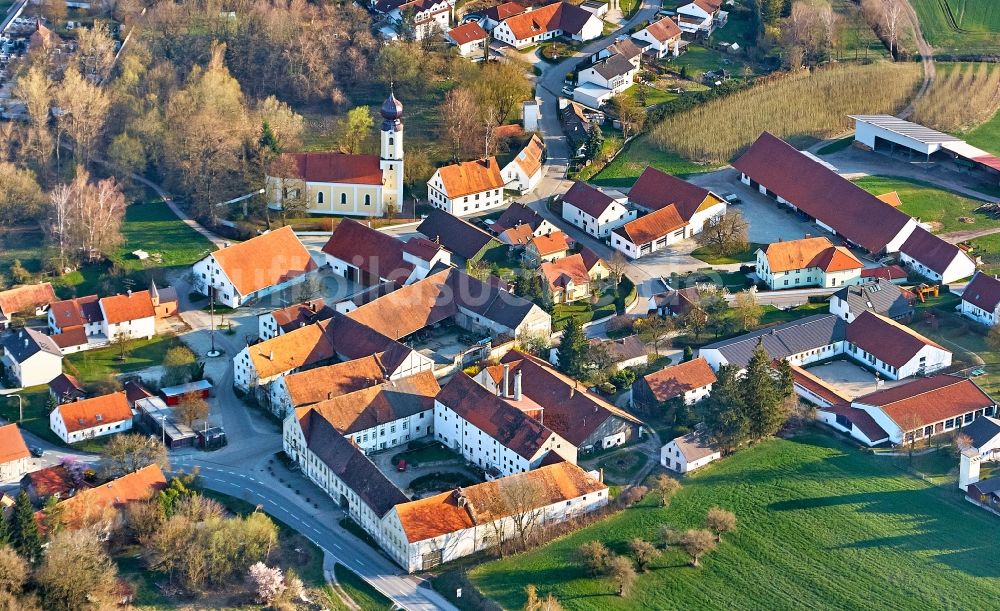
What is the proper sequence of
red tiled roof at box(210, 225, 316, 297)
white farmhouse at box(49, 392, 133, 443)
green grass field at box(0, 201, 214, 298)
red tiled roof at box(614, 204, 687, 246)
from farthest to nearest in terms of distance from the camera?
red tiled roof at box(614, 204, 687, 246)
green grass field at box(0, 201, 214, 298)
red tiled roof at box(210, 225, 316, 297)
white farmhouse at box(49, 392, 133, 443)

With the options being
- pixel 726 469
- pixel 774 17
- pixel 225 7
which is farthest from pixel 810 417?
pixel 225 7

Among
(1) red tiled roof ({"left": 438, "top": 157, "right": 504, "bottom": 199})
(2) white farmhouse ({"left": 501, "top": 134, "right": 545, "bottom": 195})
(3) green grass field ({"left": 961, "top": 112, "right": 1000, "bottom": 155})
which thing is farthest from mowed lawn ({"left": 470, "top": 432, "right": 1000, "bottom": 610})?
(3) green grass field ({"left": 961, "top": 112, "right": 1000, "bottom": 155})

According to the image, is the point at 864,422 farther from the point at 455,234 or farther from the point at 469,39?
the point at 469,39

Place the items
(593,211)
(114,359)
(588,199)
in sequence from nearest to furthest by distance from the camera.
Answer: (114,359)
(593,211)
(588,199)

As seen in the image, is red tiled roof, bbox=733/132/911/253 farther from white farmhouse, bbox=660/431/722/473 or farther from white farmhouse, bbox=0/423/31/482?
white farmhouse, bbox=0/423/31/482

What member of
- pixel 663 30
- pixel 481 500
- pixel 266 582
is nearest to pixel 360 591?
pixel 266 582

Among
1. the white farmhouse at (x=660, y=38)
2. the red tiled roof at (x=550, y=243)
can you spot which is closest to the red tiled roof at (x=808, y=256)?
the red tiled roof at (x=550, y=243)
